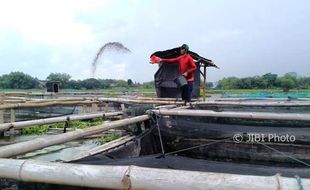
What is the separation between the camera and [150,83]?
3044 centimetres

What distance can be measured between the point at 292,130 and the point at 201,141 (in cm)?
109

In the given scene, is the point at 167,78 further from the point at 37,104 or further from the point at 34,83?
the point at 34,83

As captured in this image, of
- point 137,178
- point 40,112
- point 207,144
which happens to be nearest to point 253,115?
point 207,144

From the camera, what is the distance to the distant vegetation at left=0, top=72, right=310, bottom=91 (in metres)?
25.2

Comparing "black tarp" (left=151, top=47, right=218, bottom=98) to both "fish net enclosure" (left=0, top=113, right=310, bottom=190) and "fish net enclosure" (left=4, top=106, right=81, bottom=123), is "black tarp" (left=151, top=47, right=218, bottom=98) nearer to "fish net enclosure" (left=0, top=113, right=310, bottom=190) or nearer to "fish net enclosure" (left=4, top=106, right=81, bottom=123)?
"fish net enclosure" (left=4, top=106, right=81, bottom=123)

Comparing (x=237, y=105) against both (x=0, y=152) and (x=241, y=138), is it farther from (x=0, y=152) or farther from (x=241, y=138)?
(x=0, y=152)

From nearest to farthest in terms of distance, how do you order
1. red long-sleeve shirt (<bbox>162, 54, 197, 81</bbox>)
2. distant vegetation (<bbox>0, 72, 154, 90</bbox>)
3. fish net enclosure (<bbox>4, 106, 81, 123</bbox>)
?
red long-sleeve shirt (<bbox>162, 54, 197, 81</bbox>), fish net enclosure (<bbox>4, 106, 81, 123</bbox>), distant vegetation (<bbox>0, 72, 154, 90</bbox>)

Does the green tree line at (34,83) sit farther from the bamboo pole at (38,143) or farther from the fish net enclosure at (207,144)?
the bamboo pole at (38,143)

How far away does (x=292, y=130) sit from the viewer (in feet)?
12.9

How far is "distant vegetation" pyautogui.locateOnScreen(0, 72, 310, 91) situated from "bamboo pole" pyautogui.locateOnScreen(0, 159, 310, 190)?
64.6ft

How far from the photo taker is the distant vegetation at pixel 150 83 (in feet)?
82.8

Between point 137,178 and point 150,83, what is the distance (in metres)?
29.1

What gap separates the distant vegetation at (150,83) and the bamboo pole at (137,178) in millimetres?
19684

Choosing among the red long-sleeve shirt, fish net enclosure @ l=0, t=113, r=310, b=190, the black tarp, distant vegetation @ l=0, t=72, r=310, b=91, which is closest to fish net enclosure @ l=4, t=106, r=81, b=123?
the black tarp
